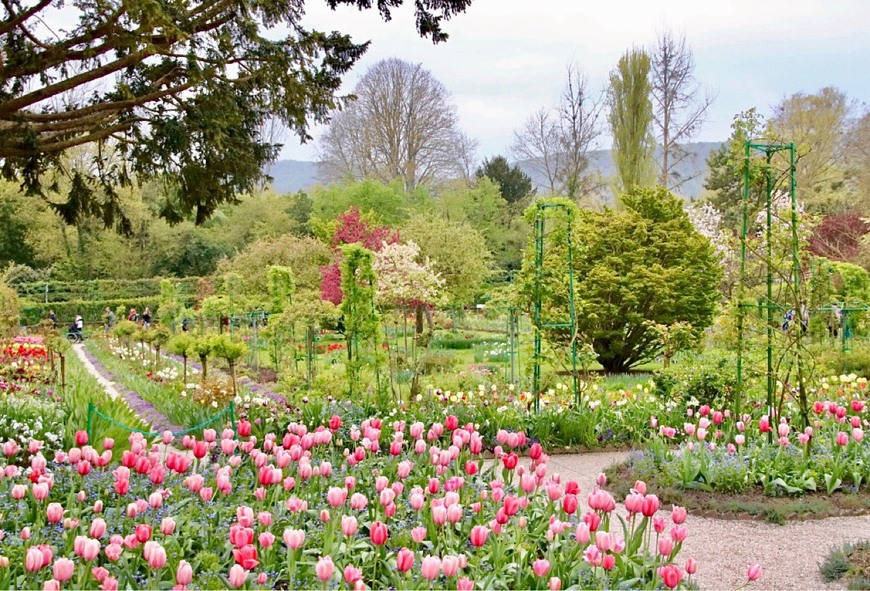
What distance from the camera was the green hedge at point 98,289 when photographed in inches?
1134

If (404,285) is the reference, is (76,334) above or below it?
below

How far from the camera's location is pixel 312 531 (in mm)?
3191

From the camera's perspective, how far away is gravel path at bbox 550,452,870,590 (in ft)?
12.4

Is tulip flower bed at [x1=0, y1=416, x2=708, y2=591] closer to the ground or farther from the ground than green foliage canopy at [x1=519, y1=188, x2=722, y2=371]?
closer to the ground

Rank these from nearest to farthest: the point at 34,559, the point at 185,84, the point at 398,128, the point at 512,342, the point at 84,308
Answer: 1. the point at 34,559
2. the point at 185,84
3. the point at 512,342
4. the point at 84,308
5. the point at 398,128

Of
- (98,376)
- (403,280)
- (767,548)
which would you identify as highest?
(403,280)

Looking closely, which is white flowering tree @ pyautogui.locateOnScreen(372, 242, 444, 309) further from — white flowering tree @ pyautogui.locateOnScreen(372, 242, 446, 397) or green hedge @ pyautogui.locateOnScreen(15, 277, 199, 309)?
green hedge @ pyautogui.locateOnScreen(15, 277, 199, 309)

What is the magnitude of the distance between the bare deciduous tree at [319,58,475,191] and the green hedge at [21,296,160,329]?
992 centimetres

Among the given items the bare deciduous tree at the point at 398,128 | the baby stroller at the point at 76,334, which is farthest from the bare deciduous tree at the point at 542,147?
the baby stroller at the point at 76,334

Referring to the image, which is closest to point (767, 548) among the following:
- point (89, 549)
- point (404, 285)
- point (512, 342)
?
point (89, 549)

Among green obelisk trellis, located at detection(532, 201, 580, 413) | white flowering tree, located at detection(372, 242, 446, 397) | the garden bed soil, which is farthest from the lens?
white flowering tree, located at detection(372, 242, 446, 397)

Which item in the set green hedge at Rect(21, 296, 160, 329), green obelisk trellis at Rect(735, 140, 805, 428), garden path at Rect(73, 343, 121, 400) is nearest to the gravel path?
green obelisk trellis at Rect(735, 140, 805, 428)

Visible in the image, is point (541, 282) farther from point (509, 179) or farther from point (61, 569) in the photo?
point (509, 179)

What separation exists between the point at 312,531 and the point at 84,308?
89.7 ft
